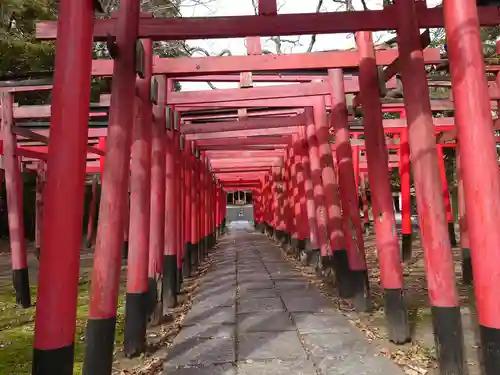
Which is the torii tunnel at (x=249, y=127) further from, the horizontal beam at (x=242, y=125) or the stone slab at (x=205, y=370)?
the stone slab at (x=205, y=370)

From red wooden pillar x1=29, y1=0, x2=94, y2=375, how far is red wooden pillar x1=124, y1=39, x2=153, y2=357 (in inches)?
66.6

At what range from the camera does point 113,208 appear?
317 centimetres

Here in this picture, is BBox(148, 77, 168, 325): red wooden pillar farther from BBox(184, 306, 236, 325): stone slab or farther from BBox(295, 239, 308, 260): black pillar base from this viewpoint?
BBox(295, 239, 308, 260): black pillar base

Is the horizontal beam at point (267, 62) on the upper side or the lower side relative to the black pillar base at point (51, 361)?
upper

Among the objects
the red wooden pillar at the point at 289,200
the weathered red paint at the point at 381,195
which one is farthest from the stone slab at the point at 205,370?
the red wooden pillar at the point at 289,200

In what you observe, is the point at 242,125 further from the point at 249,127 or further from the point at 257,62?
the point at 257,62

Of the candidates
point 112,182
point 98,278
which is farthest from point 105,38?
point 98,278

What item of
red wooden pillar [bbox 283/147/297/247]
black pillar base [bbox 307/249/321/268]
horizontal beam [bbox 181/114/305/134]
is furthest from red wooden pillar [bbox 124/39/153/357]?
red wooden pillar [bbox 283/147/297/247]

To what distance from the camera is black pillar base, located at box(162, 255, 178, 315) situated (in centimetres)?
599

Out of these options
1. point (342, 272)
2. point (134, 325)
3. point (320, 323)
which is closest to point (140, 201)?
point (134, 325)

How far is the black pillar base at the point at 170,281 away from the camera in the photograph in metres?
5.99

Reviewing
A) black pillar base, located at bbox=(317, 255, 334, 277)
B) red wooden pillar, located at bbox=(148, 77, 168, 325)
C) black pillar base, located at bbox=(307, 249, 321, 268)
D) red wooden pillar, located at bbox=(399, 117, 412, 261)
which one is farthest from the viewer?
red wooden pillar, located at bbox=(399, 117, 412, 261)

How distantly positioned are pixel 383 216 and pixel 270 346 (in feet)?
5.33

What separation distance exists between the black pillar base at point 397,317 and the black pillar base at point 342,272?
181 cm
